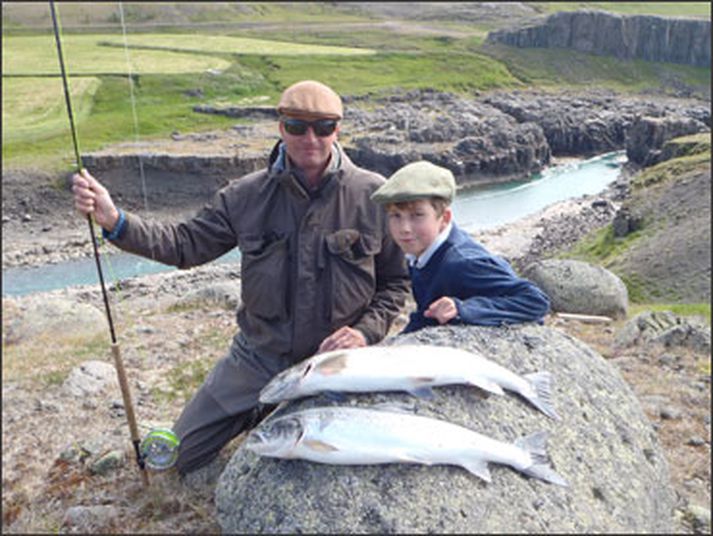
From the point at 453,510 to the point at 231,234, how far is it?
3.76m

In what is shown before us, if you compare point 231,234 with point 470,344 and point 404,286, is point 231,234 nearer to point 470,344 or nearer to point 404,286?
point 404,286

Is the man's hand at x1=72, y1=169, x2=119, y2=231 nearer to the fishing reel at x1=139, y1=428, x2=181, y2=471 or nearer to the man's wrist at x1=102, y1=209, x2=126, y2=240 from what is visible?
the man's wrist at x1=102, y1=209, x2=126, y2=240

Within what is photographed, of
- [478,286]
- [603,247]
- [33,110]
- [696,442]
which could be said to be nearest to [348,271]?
[478,286]

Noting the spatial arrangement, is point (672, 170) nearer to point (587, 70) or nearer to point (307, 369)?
point (307, 369)

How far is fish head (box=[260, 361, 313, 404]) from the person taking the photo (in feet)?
15.5

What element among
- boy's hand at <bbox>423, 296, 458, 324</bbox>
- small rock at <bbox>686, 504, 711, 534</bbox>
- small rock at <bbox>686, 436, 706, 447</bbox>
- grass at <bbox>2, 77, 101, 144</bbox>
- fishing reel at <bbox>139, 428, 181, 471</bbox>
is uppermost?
boy's hand at <bbox>423, 296, 458, 324</bbox>

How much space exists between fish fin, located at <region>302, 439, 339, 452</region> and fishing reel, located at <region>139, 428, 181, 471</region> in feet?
8.82

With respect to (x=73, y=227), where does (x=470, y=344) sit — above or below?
above

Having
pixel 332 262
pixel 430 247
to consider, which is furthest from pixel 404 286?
pixel 430 247

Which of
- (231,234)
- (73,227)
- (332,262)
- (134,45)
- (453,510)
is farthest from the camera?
(134,45)

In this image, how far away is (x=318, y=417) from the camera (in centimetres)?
431

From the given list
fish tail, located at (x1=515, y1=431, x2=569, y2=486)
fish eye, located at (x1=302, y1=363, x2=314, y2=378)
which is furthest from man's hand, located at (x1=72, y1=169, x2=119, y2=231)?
fish tail, located at (x1=515, y1=431, x2=569, y2=486)

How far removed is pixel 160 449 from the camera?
645cm

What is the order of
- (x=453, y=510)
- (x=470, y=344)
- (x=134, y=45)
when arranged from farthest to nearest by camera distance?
1. (x=134, y=45)
2. (x=470, y=344)
3. (x=453, y=510)
